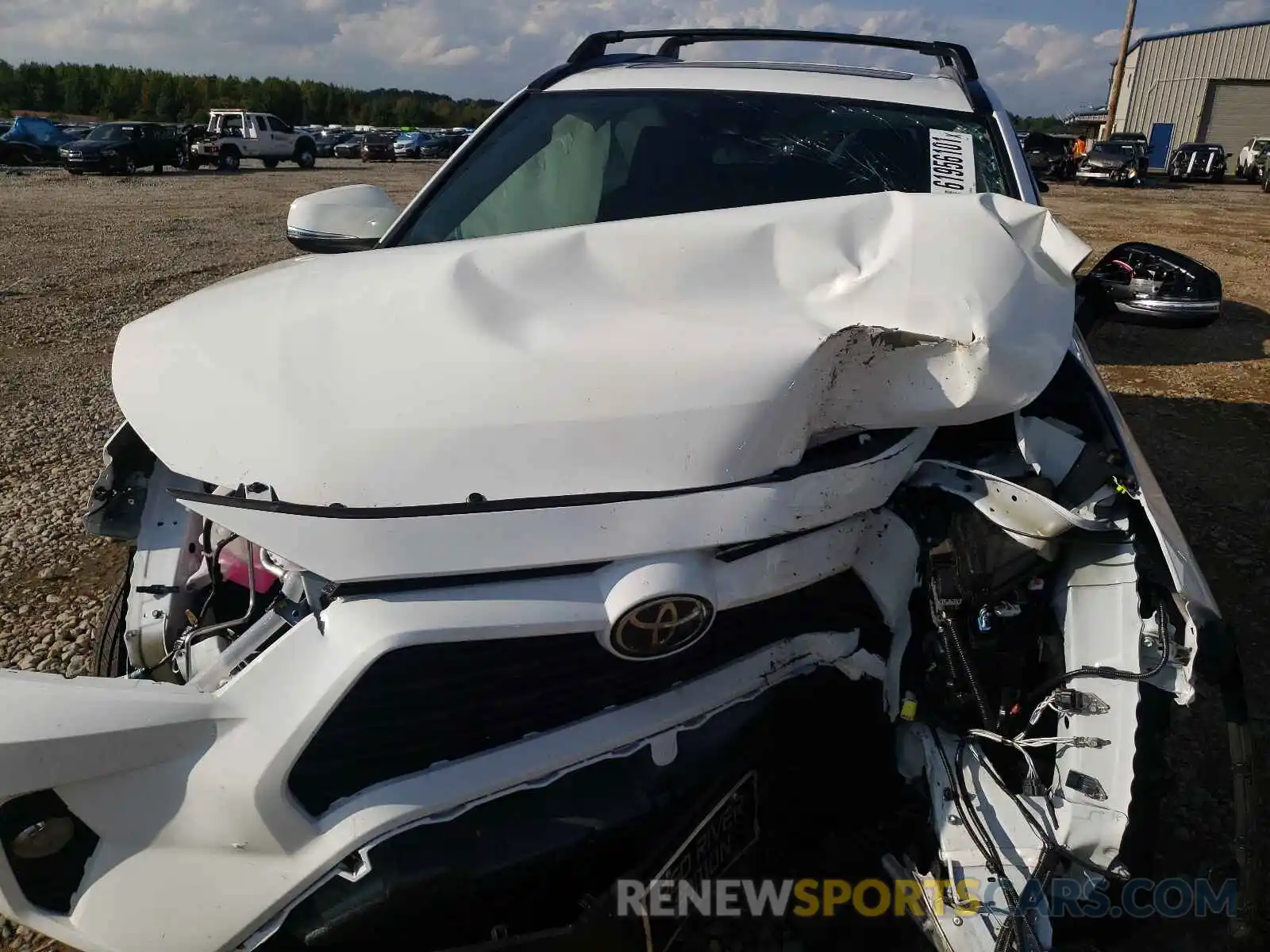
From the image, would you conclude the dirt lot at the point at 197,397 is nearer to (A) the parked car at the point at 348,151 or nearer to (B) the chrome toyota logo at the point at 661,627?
(B) the chrome toyota logo at the point at 661,627

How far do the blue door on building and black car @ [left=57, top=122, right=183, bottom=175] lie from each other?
34.6 m

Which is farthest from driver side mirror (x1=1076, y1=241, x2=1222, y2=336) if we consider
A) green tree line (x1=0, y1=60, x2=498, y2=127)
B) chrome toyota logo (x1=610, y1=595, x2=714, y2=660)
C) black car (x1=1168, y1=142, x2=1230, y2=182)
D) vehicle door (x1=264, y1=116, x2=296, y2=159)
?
green tree line (x1=0, y1=60, x2=498, y2=127)

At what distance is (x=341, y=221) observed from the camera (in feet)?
9.25

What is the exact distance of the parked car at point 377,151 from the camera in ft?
108

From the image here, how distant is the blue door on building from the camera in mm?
35281

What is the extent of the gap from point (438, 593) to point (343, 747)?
0.31 metres

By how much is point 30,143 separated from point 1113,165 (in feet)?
97.7

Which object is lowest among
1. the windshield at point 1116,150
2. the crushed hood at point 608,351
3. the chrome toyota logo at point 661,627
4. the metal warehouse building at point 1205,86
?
the chrome toyota logo at point 661,627

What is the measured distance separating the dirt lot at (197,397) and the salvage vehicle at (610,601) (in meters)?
0.46

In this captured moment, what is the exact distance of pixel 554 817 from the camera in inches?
57.4

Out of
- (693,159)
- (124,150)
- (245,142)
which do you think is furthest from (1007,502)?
(245,142)

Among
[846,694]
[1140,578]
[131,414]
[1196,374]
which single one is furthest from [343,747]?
[1196,374]

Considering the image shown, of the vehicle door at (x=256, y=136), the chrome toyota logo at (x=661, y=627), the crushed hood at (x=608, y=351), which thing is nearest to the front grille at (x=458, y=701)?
the chrome toyota logo at (x=661, y=627)

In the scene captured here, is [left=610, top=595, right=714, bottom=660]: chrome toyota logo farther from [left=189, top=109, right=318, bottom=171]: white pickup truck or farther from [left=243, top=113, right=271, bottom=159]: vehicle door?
[left=243, top=113, right=271, bottom=159]: vehicle door
